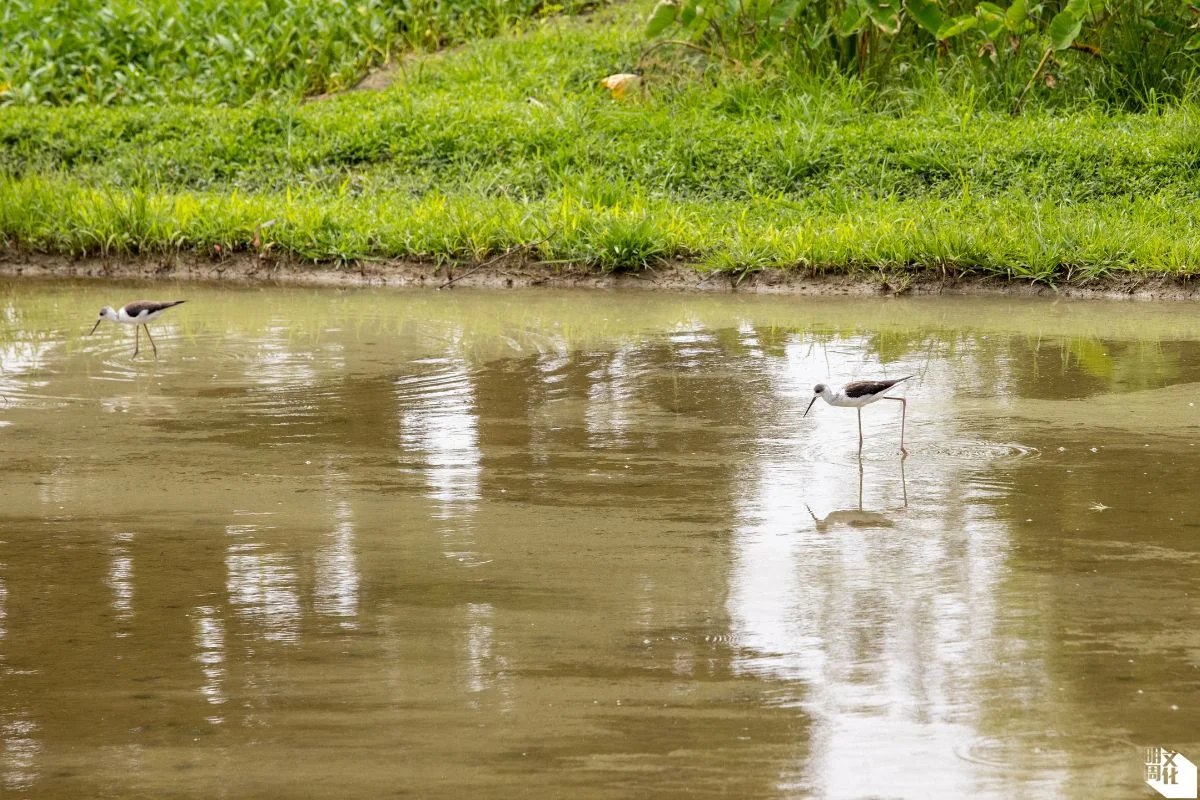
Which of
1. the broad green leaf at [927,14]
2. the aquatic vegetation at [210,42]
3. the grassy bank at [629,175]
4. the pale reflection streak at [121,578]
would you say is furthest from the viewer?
the aquatic vegetation at [210,42]

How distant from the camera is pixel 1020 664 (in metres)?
4.00

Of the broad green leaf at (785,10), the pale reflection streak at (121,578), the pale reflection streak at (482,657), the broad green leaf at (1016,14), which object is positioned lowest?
the pale reflection streak at (482,657)

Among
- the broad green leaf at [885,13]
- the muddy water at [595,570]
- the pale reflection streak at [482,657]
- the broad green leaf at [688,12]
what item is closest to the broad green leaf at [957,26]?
the broad green leaf at [885,13]

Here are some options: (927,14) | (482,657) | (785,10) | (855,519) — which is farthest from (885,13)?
(482,657)

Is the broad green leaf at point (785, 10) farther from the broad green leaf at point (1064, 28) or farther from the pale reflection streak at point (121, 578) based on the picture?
the pale reflection streak at point (121, 578)

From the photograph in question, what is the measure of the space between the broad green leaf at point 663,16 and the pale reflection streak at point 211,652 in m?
10.3

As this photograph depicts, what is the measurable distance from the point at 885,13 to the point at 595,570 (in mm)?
9608

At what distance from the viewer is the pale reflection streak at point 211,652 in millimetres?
3910

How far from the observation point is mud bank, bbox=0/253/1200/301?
10477 millimetres

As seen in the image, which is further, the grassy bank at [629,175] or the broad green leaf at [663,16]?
the broad green leaf at [663,16]

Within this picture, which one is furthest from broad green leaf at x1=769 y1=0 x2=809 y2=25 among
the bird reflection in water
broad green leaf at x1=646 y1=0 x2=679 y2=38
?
the bird reflection in water

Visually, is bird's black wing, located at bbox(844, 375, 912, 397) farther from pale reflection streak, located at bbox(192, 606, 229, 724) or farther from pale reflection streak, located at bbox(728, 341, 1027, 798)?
pale reflection streak, located at bbox(192, 606, 229, 724)

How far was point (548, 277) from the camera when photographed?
11188mm

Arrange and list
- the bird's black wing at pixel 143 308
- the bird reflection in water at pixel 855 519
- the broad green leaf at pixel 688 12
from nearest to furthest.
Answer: the bird reflection in water at pixel 855 519 < the bird's black wing at pixel 143 308 < the broad green leaf at pixel 688 12
